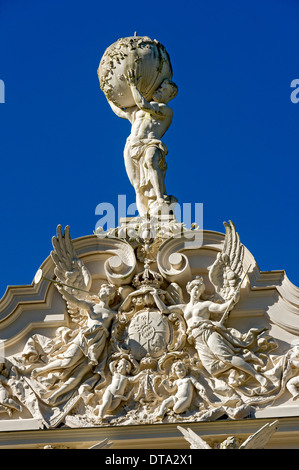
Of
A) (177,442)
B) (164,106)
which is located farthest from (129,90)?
(177,442)

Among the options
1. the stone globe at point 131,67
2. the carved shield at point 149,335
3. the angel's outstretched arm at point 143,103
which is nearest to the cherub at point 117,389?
the carved shield at point 149,335

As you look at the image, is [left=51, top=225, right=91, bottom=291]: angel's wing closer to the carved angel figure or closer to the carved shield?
the carved shield

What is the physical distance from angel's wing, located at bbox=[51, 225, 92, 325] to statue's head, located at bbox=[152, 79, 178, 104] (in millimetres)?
2391

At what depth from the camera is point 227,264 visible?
1394 cm

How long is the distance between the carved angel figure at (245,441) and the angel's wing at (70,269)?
2001 mm

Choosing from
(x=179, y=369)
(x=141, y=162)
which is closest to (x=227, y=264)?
(x=179, y=369)

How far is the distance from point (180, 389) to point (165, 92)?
13.8 feet

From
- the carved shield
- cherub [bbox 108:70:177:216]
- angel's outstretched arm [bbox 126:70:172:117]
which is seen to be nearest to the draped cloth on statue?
cherub [bbox 108:70:177:216]

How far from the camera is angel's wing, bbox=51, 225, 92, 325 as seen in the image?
555 inches

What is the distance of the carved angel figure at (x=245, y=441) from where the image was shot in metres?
12.6

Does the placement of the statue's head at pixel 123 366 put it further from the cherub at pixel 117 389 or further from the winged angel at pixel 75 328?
the winged angel at pixel 75 328

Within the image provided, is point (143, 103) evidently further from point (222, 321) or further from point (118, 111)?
point (222, 321)
